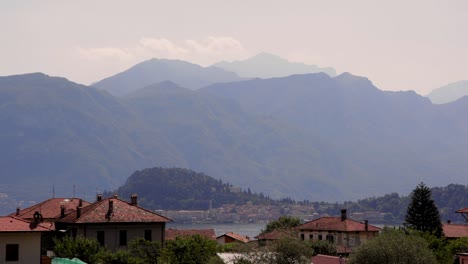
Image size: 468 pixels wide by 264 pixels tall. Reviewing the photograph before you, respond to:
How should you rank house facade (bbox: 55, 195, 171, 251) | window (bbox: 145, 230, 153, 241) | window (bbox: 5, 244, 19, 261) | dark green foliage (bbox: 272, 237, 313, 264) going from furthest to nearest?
window (bbox: 145, 230, 153, 241), house facade (bbox: 55, 195, 171, 251), window (bbox: 5, 244, 19, 261), dark green foliage (bbox: 272, 237, 313, 264)

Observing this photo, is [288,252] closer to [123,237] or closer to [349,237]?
[123,237]

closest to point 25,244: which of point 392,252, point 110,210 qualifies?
point 110,210

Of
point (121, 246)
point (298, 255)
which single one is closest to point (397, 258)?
point (298, 255)

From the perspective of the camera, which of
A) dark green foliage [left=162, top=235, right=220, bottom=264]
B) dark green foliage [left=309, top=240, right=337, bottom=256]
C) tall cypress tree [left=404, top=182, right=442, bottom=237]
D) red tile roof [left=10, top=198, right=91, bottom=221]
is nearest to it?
dark green foliage [left=162, top=235, right=220, bottom=264]

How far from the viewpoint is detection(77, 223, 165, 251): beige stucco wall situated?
76438mm

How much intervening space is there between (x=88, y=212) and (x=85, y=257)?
462 inches

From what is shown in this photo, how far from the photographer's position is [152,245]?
6931 centimetres

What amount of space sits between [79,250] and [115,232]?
34.9ft

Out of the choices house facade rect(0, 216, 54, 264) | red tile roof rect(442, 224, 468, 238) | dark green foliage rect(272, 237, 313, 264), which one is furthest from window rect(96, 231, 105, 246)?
red tile roof rect(442, 224, 468, 238)

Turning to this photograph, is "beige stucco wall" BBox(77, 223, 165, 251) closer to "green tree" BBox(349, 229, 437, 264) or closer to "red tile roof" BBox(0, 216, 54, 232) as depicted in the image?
"red tile roof" BBox(0, 216, 54, 232)

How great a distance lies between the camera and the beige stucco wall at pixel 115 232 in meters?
76.4

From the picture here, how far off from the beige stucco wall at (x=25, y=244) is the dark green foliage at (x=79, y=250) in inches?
354

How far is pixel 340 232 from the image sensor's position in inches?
4117

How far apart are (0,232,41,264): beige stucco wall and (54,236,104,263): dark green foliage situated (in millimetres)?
8984
